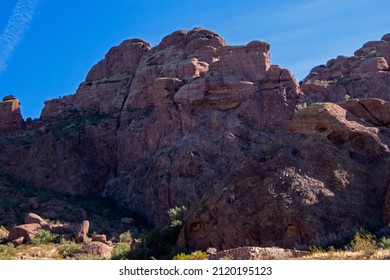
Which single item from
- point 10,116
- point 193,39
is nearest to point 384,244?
point 193,39

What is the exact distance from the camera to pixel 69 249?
26.3 meters

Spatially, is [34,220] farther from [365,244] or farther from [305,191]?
[365,244]

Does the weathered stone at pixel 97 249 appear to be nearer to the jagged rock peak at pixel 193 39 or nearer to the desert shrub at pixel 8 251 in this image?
the desert shrub at pixel 8 251

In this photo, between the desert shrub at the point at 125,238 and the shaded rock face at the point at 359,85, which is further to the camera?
the shaded rock face at the point at 359,85

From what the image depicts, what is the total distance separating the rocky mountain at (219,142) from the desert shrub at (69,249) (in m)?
10.1

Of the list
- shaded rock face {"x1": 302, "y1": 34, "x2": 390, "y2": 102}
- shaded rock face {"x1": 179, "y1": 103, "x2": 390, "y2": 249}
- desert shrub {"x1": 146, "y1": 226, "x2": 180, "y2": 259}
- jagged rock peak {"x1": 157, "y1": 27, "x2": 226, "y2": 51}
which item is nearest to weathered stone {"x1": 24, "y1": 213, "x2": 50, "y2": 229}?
desert shrub {"x1": 146, "y1": 226, "x2": 180, "y2": 259}

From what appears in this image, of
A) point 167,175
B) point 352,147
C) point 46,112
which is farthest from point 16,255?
point 46,112

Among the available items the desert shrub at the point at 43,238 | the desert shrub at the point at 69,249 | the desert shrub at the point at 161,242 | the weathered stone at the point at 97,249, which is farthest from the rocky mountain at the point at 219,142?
the desert shrub at the point at 69,249

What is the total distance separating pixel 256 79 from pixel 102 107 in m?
22.0

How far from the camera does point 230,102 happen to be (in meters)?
43.0

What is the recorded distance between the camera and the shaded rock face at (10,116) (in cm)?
5344

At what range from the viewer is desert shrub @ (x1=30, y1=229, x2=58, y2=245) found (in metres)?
28.2

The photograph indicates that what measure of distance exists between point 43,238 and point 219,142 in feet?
55.5

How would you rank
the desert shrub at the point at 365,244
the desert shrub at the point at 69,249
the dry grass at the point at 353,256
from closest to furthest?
the dry grass at the point at 353,256 → the desert shrub at the point at 365,244 → the desert shrub at the point at 69,249
